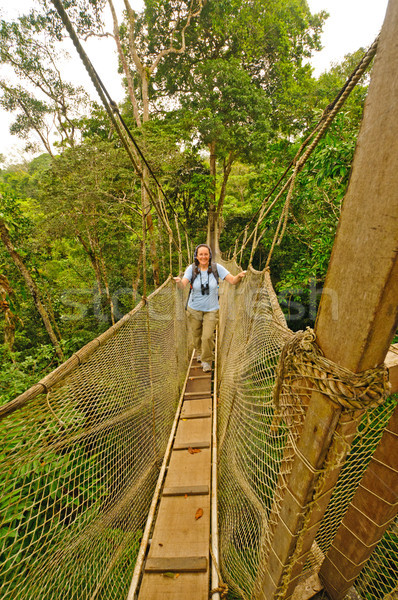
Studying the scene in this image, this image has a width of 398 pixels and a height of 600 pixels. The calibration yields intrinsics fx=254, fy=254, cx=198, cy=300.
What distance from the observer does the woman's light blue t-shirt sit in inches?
91.7

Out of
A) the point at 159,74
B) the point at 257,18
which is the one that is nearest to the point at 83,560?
the point at 159,74

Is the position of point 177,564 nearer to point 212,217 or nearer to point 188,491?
point 188,491

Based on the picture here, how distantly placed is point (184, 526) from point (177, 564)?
0.17 metres

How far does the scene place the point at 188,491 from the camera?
54.4 inches

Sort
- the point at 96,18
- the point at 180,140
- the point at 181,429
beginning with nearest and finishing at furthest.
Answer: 1. the point at 181,429
2. the point at 96,18
3. the point at 180,140

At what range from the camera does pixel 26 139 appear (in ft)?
27.9

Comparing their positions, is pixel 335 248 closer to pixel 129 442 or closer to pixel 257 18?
pixel 129 442

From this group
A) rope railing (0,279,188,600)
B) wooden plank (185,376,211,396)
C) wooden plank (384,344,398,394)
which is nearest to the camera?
wooden plank (384,344,398,394)

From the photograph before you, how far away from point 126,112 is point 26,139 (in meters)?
3.69

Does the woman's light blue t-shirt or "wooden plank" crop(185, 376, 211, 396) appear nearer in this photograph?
the woman's light blue t-shirt

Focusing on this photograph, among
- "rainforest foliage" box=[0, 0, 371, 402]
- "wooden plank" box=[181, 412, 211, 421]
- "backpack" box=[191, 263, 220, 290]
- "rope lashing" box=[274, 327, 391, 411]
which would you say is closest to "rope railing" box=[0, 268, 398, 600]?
"rope lashing" box=[274, 327, 391, 411]

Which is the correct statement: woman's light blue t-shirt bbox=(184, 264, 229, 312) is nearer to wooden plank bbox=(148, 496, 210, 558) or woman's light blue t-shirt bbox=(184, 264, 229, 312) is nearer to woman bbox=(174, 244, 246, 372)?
woman bbox=(174, 244, 246, 372)

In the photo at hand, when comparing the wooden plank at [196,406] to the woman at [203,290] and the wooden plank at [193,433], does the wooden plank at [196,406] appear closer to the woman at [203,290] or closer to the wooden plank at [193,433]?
the wooden plank at [193,433]

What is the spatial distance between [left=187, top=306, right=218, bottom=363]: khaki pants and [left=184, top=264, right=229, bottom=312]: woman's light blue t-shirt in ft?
0.19
